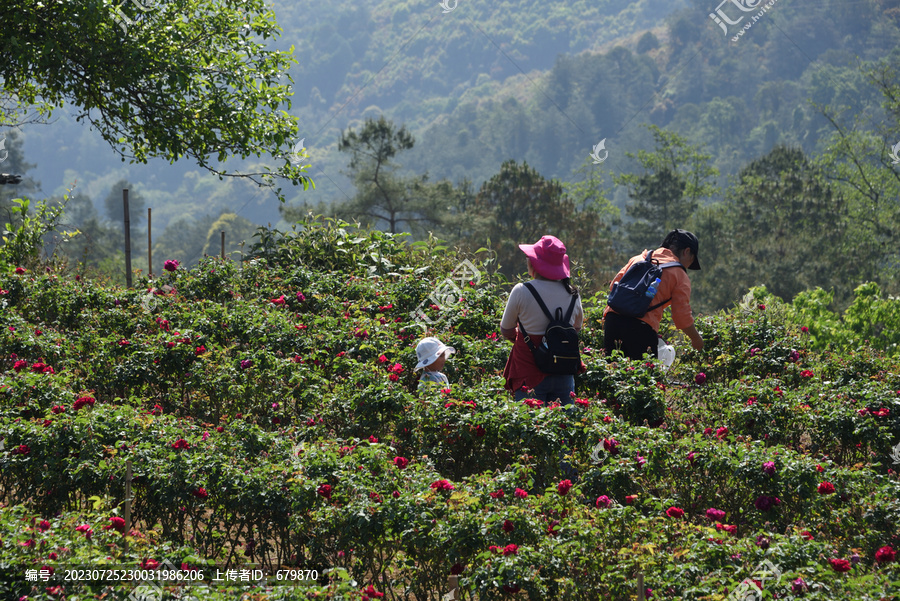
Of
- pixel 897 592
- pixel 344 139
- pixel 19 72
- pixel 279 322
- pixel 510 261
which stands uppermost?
pixel 344 139

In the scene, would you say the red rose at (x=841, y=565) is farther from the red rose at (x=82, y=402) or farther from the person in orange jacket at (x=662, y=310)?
the red rose at (x=82, y=402)

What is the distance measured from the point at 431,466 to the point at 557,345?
103 centimetres

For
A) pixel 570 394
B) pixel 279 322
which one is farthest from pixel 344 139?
pixel 570 394

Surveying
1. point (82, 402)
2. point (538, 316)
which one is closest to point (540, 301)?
point (538, 316)

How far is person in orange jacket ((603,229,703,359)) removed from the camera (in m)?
4.50

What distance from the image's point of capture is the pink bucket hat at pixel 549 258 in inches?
163

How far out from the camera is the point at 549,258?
164 inches

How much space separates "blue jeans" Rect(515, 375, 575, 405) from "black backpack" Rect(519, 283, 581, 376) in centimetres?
9

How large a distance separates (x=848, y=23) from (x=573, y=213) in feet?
343

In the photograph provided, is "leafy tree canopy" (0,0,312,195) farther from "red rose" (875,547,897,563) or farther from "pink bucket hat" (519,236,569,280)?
"red rose" (875,547,897,563)

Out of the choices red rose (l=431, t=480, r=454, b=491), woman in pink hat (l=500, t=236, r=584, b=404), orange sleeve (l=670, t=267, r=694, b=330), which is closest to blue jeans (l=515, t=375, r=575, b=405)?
woman in pink hat (l=500, t=236, r=584, b=404)

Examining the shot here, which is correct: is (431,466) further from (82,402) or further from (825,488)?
(82,402)

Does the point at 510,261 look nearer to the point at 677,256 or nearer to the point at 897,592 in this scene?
the point at 677,256

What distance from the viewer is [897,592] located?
7.64ft
